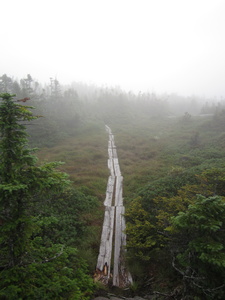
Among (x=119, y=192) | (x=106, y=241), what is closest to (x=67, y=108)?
(x=119, y=192)

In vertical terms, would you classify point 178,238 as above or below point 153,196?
above

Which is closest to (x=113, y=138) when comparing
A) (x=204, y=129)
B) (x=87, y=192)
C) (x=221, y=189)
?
(x=204, y=129)

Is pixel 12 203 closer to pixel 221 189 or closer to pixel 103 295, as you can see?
pixel 103 295

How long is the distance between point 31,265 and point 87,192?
1090cm

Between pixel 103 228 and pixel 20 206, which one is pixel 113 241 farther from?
pixel 20 206

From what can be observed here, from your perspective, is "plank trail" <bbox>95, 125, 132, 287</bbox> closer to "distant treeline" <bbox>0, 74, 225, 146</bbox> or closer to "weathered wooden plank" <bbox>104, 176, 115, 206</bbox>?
"weathered wooden plank" <bbox>104, 176, 115, 206</bbox>

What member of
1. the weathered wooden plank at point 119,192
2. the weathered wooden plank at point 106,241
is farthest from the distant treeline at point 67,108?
the weathered wooden plank at point 119,192

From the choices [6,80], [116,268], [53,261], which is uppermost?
[6,80]

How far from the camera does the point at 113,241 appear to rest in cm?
1074

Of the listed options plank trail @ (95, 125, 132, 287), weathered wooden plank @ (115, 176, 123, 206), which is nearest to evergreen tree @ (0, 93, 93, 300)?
plank trail @ (95, 125, 132, 287)

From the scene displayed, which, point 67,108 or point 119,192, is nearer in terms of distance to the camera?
point 119,192

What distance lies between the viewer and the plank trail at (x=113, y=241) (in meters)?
8.42

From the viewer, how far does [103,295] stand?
7.28 m

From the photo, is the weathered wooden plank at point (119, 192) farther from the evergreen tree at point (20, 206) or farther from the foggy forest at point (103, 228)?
the evergreen tree at point (20, 206)
